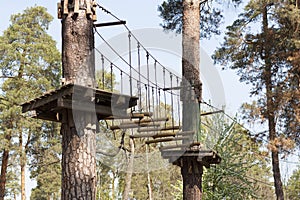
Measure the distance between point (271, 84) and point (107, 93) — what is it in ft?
29.3

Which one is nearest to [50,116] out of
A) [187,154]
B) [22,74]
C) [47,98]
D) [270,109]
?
[47,98]

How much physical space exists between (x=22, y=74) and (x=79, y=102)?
11.3m

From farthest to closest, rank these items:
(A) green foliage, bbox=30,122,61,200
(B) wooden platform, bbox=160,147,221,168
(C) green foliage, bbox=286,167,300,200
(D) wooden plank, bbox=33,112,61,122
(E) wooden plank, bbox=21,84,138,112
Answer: (C) green foliage, bbox=286,167,300,200
(A) green foliage, bbox=30,122,61,200
(B) wooden platform, bbox=160,147,221,168
(D) wooden plank, bbox=33,112,61,122
(E) wooden plank, bbox=21,84,138,112

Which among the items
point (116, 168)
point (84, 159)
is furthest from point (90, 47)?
point (116, 168)

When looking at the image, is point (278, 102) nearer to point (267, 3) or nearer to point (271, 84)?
point (271, 84)

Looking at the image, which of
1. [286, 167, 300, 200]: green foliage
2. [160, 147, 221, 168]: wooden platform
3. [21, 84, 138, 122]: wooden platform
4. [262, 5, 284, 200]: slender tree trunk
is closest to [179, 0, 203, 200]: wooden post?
[160, 147, 221, 168]: wooden platform

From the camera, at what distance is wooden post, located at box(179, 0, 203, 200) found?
629 centimetres

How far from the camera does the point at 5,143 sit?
46.9 feet

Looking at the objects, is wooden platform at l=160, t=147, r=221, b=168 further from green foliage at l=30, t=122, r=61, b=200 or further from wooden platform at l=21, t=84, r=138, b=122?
green foliage at l=30, t=122, r=61, b=200

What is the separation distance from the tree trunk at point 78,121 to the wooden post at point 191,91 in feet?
7.08

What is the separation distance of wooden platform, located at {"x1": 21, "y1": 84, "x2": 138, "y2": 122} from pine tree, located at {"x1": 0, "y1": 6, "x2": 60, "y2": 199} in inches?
396

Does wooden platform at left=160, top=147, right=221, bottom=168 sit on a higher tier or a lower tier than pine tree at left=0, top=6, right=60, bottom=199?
lower

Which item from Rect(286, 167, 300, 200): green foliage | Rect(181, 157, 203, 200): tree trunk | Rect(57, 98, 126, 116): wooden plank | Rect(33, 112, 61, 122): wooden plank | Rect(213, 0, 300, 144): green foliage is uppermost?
Rect(213, 0, 300, 144): green foliage

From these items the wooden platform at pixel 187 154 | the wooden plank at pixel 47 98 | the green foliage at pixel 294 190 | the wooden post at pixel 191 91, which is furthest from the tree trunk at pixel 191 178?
the green foliage at pixel 294 190
